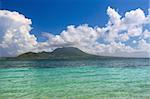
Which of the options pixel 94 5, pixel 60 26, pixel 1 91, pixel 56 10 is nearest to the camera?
pixel 1 91

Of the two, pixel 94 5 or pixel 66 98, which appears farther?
pixel 94 5

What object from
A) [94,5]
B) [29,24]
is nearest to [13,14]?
[29,24]

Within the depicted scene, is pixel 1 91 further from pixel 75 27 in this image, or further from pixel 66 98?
pixel 75 27

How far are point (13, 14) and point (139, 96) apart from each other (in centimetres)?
394

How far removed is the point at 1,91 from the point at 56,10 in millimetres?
2688

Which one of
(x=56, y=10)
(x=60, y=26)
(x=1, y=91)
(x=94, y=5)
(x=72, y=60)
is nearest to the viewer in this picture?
(x=1, y=91)

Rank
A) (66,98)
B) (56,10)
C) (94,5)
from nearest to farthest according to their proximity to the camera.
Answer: (66,98), (94,5), (56,10)

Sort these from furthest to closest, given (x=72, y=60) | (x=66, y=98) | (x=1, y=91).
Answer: (x=72, y=60), (x=1, y=91), (x=66, y=98)

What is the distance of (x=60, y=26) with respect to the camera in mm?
8531

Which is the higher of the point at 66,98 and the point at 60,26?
the point at 60,26

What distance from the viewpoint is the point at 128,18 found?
311 inches

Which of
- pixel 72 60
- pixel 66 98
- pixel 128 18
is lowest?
pixel 66 98

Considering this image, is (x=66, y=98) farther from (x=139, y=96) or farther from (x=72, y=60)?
(x=72, y=60)

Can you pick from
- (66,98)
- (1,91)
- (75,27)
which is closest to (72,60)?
(75,27)
